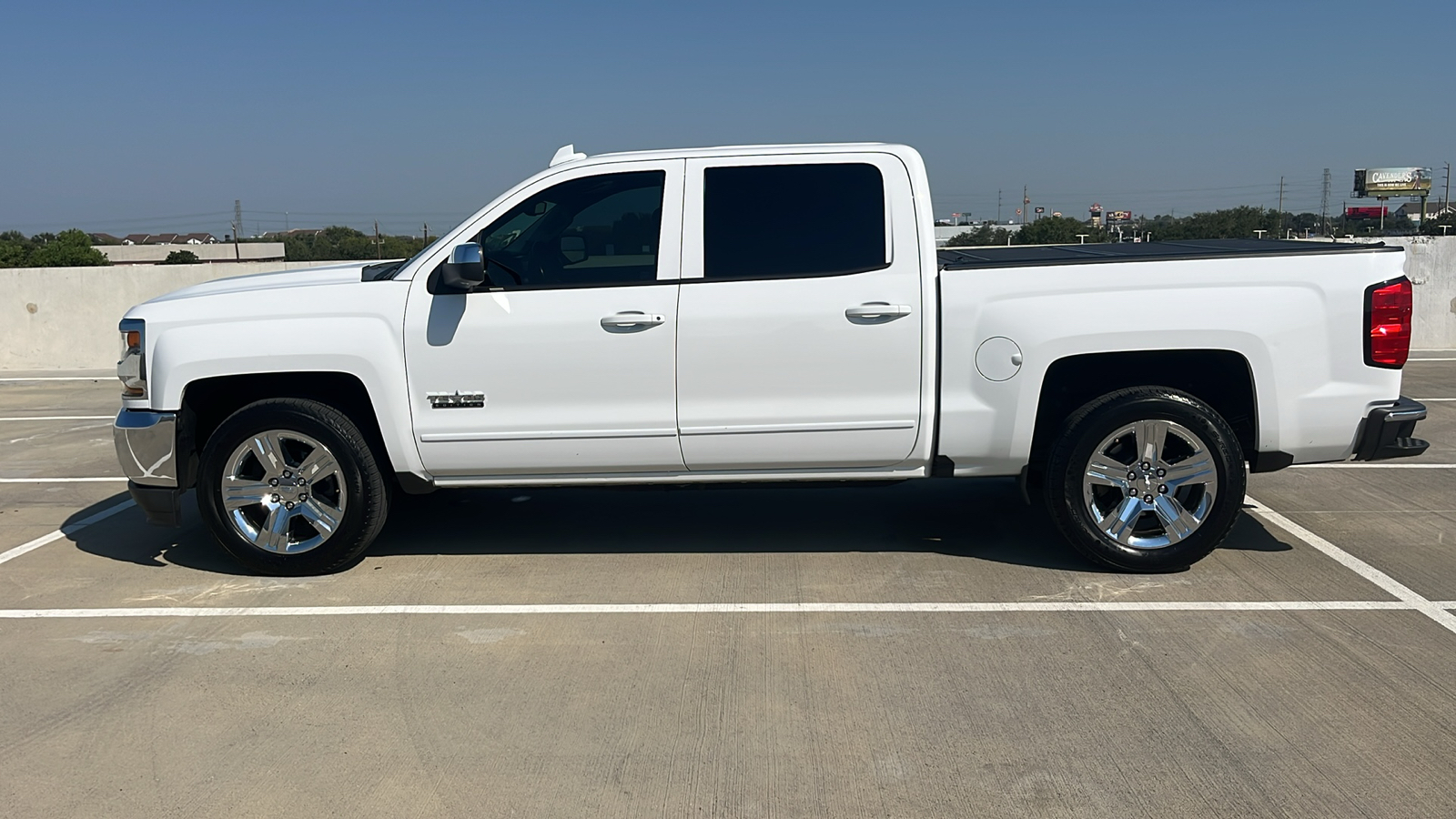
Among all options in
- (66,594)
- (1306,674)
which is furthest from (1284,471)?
(66,594)

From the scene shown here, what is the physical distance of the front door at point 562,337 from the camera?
5227 millimetres

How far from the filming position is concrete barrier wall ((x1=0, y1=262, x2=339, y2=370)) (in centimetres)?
1511

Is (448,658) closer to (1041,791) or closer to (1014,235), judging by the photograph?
(1041,791)

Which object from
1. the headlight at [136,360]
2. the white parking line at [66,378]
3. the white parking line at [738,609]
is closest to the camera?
the white parking line at [738,609]

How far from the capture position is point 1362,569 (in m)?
5.34

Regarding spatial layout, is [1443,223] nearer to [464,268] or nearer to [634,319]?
[634,319]

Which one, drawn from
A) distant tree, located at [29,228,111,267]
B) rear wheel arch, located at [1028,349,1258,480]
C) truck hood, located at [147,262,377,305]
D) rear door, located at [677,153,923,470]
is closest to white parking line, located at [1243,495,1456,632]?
rear wheel arch, located at [1028,349,1258,480]

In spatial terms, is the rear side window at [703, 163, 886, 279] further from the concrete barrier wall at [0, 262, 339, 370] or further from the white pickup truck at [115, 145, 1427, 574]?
the concrete barrier wall at [0, 262, 339, 370]

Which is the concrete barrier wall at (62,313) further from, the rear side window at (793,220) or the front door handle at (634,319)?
the rear side window at (793,220)

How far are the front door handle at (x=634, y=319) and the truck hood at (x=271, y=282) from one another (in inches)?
51.0

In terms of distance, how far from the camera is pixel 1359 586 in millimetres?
5086

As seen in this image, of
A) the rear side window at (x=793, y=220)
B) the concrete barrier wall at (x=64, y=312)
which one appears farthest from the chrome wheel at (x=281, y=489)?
the concrete barrier wall at (x=64, y=312)

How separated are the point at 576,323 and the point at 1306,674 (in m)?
3.29

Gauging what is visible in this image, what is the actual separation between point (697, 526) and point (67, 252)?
2389 inches
